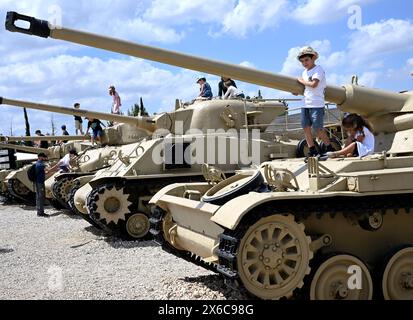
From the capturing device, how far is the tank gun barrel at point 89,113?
1413 centimetres

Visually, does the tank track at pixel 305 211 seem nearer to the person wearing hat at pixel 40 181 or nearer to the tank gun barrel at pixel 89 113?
the tank gun barrel at pixel 89 113

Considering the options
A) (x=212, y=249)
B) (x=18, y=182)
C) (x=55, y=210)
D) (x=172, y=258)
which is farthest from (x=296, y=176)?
(x=18, y=182)

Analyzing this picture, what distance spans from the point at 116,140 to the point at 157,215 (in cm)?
928

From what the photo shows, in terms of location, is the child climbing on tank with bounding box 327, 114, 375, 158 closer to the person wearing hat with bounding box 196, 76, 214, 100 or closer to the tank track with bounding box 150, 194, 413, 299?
the tank track with bounding box 150, 194, 413, 299

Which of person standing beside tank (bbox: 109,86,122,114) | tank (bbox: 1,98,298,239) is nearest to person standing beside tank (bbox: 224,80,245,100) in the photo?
tank (bbox: 1,98,298,239)

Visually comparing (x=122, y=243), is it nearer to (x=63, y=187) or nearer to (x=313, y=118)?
(x=63, y=187)

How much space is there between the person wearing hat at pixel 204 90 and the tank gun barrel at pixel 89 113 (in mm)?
1334

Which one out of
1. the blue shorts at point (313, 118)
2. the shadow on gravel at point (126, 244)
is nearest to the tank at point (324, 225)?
the blue shorts at point (313, 118)

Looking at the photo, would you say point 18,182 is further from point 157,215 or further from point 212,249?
point 212,249

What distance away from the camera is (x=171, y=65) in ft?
21.4

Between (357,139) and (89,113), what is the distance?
8.75m

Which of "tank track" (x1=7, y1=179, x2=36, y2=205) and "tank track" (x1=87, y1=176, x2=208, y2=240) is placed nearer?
"tank track" (x1=87, y1=176, x2=208, y2=240)

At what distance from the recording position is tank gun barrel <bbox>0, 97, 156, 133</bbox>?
14133mm

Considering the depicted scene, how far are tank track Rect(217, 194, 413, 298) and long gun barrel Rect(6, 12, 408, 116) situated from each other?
1398 millimetres
